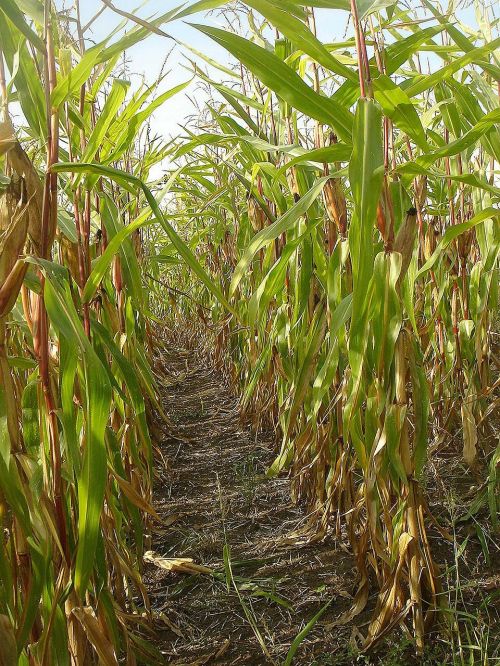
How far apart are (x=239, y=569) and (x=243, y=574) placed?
0.08 feet

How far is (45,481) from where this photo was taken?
761 millimetres

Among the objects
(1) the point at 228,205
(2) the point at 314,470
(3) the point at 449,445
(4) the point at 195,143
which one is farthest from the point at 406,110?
(1) the point at 228,205

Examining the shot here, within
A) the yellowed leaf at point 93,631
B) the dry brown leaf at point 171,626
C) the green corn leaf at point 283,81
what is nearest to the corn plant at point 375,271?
the green corn leaf at point 283,81

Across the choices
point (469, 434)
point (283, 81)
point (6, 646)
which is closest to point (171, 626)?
point (6, 646)

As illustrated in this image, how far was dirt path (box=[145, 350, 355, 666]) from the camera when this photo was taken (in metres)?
1.14

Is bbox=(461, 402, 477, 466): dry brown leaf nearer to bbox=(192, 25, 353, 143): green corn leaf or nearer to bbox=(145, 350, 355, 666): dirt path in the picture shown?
bbox=(145, 350, 355, 666): dirt path

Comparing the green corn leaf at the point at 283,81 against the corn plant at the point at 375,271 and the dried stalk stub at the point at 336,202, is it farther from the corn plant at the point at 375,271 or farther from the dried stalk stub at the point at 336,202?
the dried stalk stub at the point at 336,202

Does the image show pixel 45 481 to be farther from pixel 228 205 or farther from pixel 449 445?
pixel 228 205

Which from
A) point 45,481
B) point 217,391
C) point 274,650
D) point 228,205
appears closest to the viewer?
point 45,481

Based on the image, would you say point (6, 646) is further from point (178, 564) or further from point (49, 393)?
point (178, 564)

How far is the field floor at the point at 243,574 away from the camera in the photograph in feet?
3.68

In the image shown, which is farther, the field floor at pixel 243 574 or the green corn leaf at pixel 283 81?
the field floor at pixel 243 574

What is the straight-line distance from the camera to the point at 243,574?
138cm

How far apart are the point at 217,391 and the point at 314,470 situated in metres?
1.68
